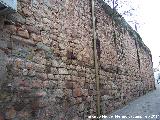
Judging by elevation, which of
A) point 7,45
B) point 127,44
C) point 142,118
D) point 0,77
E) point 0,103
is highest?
point 127,44

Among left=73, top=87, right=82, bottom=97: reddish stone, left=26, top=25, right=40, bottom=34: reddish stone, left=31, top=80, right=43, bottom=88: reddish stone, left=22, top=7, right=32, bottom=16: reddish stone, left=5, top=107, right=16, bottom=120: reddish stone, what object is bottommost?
left=5, top=107, right=16, bottom=120: reddish stone

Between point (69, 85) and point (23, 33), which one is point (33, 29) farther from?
point (69, 85)

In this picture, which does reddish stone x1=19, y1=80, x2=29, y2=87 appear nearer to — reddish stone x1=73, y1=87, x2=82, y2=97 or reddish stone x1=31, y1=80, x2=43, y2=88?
reddish stone x1=31, y1=80, x2=43, y2=88

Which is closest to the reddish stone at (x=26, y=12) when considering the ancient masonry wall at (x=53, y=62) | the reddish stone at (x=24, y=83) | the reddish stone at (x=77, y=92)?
the ancient masonry wall at (x=53, y=62)

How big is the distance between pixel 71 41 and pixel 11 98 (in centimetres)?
215

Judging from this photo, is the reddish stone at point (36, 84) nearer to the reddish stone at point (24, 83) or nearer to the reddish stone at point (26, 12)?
the reddish stone at point (24, 83)

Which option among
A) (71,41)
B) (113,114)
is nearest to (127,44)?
(113,114)

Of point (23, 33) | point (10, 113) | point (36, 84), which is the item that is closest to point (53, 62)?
point (36, 84)

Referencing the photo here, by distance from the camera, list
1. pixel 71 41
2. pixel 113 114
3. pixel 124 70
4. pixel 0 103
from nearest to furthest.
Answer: pixel 0 103
pixel 71 41
pixel 113 114
pixel 124 70

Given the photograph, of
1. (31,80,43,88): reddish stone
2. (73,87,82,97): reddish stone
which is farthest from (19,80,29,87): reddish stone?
(73,87,82,97): reddish stone

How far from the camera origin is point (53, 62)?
4.48m

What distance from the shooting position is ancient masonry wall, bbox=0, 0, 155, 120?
3537mm

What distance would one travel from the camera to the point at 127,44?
32.7 ft

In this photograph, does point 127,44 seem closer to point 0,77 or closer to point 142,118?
point 142,118
